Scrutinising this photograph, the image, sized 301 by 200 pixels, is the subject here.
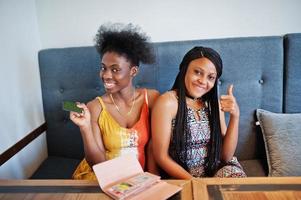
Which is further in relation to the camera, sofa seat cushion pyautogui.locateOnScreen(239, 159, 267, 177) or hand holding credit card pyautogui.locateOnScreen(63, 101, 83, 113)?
sofa seat cushion pyautogui.locateOnScreen(239, 159, 267, 177)

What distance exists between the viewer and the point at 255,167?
4.98 ft

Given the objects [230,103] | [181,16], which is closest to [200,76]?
[230,103]

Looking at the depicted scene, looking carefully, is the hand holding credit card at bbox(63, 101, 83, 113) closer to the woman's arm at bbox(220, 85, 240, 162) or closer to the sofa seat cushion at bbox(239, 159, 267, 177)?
the woman's arm at bbox(220, 85, 240, 162)

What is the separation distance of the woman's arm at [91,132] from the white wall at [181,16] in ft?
2.17

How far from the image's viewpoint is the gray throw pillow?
4.39 ft

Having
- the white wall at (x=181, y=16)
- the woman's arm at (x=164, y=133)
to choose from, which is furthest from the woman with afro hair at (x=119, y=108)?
the white wall at (x=181, y=16)

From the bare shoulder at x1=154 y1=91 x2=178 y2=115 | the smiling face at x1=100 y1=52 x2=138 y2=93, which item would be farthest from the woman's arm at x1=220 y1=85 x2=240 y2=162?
the smiling face at x1=100 y1=52 x2=138 y2=93

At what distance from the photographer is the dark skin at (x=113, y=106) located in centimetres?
115

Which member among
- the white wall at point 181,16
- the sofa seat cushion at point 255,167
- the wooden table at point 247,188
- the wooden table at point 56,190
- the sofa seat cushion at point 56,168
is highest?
the white wall at point 181,16

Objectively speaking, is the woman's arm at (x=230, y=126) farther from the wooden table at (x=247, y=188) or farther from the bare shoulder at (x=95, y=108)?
the bare shoulder at (x=95, y=108)

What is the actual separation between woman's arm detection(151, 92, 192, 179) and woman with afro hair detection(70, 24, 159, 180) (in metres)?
0.11

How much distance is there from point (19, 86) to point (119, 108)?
590 millimetres

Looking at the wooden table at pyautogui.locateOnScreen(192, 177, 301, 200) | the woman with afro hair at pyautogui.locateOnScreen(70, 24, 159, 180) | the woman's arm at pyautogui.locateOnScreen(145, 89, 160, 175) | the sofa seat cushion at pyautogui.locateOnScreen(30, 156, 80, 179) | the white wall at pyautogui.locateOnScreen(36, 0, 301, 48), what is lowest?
the sofa seat cushion at pyautogui.locateOnScreen(30, 156, 80, 179)

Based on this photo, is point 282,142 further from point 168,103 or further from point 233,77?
point 168,103
